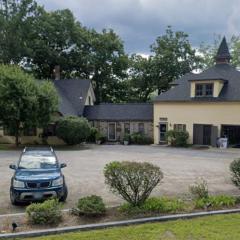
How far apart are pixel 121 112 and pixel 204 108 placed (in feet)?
33.2

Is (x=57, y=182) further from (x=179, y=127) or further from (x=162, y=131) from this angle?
(x=162, y=131)

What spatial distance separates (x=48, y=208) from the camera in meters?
9.68

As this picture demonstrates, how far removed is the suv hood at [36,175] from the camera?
1247 cm

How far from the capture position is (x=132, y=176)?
1024 cm

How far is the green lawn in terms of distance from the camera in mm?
8672

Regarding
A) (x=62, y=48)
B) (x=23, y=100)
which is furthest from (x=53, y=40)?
(x=23, y=100)

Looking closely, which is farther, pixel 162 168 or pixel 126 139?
pixel 126 139

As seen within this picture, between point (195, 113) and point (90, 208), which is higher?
point (195, 113)

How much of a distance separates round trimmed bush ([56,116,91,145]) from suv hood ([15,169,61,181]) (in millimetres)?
20211

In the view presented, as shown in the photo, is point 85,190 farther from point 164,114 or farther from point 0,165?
point 164,114

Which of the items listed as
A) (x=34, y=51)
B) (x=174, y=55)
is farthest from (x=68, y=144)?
(x=174, y=55)

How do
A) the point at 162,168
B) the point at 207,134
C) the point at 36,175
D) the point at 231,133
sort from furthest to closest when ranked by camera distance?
the point at 207,134
the point at 231,133
the point at 162,168
the point at 36,175

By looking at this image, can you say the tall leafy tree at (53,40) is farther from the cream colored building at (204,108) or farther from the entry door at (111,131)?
the cream colored building at (204,108)

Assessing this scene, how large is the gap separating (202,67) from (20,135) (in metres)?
31.2
